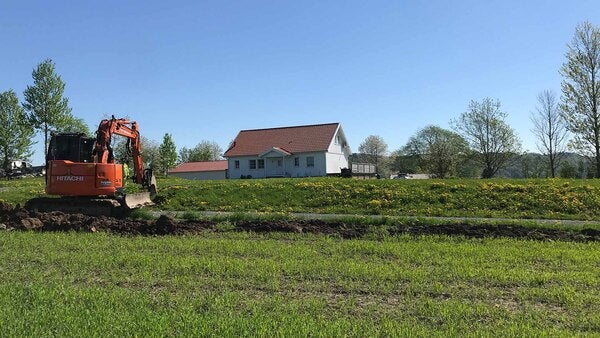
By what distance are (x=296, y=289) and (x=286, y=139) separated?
179ft

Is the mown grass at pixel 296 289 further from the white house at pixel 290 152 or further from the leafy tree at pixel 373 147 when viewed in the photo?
the leafy tree at pixel 373 147

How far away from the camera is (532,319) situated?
595 centimetres

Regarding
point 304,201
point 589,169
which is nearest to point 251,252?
point 304,201

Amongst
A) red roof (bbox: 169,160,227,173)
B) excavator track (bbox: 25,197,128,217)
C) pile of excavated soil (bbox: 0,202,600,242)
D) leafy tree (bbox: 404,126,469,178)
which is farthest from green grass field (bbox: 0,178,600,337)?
red roof (bbox: 169,160,227,173)

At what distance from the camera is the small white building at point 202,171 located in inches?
3270

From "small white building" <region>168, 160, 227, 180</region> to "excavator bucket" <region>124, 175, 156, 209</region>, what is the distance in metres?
59.1

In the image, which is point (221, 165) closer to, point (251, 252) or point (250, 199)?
point (250, 199)

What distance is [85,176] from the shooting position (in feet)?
59.1

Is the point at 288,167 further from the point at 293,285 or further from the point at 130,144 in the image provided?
the point at 293,285

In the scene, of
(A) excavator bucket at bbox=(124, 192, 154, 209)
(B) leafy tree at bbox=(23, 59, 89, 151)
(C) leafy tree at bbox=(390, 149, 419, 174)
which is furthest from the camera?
(C) leafy tree at bbox=(390, 149, 419, 174)

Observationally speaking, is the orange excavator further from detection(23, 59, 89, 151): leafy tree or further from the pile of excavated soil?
detection(23, 59, 89, 151): leafy tree

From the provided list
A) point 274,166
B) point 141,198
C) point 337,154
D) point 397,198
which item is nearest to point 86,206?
point 141,198

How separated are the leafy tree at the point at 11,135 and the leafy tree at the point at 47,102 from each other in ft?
29.9

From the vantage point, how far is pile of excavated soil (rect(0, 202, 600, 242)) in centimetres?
1370
